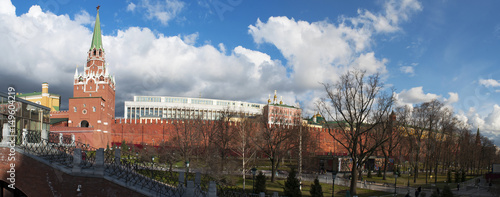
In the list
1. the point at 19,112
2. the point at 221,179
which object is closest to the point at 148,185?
the point at 19,112

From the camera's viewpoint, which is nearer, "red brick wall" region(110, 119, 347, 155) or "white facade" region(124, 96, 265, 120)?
"red brick wall" region(110, 119, 347, 155)

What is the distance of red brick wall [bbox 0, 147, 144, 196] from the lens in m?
12.8

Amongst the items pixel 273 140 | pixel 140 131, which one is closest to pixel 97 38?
pixel 140 131

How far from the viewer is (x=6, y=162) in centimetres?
1357

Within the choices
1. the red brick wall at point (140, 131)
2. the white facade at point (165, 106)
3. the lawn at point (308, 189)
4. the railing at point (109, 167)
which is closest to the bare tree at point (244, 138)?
the lawn at point (308, 189)

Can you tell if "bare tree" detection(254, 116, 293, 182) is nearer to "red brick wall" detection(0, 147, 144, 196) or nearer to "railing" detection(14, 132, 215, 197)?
"railing" detection(14, 132, 215, 197)

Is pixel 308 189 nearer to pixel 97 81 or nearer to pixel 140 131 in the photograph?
pixel 140 131

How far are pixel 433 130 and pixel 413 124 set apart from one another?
237 cm

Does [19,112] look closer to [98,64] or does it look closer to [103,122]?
[103,122]

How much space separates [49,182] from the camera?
518 inches


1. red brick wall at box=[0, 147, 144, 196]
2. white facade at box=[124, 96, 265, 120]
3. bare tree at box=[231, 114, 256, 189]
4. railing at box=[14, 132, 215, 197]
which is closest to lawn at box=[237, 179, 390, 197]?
bare tree at box=[231, 114, 256, 189]

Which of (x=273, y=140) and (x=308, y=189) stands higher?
(x=273, y=140)

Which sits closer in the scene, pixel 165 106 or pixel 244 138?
pixel 244 138

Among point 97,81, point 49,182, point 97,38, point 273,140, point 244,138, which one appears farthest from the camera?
point 97,38
